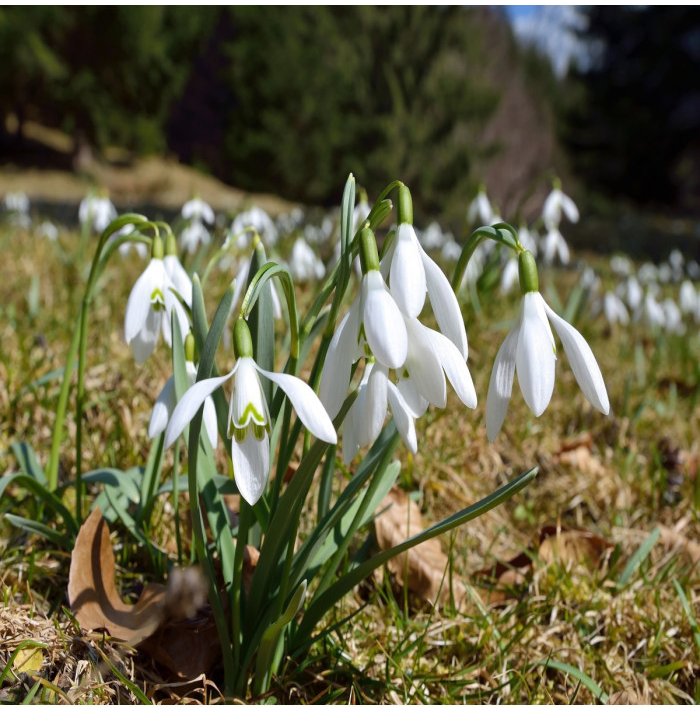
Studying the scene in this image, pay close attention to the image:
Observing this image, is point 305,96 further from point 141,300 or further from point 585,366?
point 585,366

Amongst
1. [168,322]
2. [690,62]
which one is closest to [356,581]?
[168,322]

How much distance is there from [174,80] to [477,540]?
50.8 feet

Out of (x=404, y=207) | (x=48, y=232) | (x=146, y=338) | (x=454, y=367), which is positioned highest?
(x=404, y=207)

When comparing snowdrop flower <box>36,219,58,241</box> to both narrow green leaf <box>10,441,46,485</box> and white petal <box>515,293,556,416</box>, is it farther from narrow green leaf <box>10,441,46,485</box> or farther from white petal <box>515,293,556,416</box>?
white petal <box>515,293,556,416</box>

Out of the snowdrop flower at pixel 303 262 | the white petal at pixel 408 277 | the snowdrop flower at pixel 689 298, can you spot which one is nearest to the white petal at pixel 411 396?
the white petal at pixel 408 277

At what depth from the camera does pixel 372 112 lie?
1040 centimetres

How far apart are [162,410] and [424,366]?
38 centimetres

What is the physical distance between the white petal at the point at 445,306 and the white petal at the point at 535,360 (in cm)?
7

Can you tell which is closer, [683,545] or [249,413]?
[249,413]

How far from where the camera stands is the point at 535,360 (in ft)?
2.76

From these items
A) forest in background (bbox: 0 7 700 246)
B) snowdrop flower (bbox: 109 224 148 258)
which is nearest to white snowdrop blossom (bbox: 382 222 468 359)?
snowdrop flower (bbox: 109 224 148 258)

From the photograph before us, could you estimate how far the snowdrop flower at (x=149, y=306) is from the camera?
1108 millimetres

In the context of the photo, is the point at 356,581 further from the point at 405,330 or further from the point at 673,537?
the point at 673,537

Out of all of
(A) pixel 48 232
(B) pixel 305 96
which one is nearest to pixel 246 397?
(A) pixel 48 232
